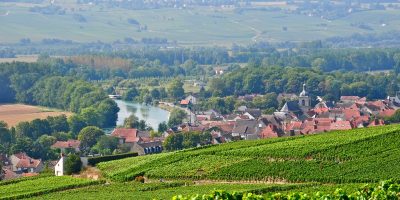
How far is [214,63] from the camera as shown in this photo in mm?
155000

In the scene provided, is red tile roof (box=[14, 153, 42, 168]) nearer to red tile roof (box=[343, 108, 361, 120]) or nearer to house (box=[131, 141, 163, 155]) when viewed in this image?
house (box=[131, 141, 163, 155])

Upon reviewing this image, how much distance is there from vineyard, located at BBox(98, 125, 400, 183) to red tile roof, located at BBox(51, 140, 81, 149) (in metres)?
22.2

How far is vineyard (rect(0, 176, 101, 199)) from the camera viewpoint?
36.0 meters

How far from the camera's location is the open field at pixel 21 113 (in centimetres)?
8369

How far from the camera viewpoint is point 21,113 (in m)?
89.4

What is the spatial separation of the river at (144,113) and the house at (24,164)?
17.7 meters

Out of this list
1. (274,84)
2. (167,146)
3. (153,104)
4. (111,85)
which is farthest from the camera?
(111,85)

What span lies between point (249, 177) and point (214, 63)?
118 m

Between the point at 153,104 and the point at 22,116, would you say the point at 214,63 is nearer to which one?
the point at 153,104

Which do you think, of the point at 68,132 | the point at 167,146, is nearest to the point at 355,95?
the point at 68,132

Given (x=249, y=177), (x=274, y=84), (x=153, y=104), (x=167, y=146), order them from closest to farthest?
(x=249, y=177) < (x=167, y=146) < (x=153, y=104) < (x=274, y=84)

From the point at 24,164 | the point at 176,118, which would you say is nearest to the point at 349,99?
the point at 176,118

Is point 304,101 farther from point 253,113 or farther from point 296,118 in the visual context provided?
point 296,118

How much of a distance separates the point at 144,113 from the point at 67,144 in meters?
25.6
